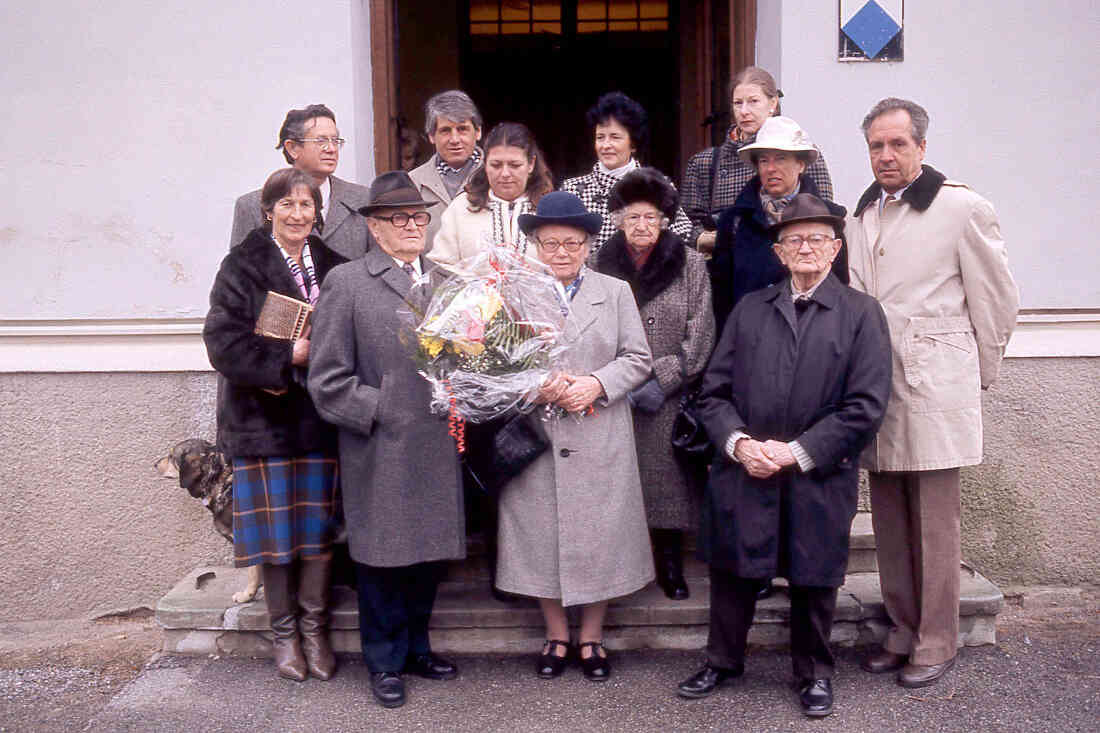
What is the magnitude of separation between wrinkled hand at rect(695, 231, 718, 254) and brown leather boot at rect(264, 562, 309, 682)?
7.48 feet

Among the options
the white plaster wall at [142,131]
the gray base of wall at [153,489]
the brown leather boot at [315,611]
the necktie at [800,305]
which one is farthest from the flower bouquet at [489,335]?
the gray base of wall at [153,489]

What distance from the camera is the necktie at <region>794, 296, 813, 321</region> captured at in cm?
358

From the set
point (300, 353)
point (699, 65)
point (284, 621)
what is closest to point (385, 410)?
point (300, 353)

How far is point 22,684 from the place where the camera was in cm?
428

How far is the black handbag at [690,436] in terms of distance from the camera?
3957 mm

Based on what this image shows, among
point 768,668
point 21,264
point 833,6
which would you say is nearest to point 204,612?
point 21,264

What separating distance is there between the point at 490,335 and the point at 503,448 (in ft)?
1.95

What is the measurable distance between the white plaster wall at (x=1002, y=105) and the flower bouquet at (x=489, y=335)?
7.26ft

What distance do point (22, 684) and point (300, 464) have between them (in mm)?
1714

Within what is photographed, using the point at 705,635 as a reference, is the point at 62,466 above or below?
above

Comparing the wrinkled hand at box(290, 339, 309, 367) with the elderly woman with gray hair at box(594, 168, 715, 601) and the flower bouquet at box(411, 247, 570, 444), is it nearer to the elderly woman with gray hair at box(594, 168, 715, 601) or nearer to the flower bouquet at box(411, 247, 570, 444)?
the flower bouquet at box(411, 247, 570, 444)

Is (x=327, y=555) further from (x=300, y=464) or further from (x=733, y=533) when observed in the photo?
(x=733, y=533)

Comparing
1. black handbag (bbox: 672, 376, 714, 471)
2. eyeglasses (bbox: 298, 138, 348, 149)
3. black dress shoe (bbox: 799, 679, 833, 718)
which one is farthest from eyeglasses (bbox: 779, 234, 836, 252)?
eyeglasses (bbox: 298, 138, 348, 149)

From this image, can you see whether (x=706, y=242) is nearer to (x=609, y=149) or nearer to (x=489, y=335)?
(x=609, y=149)
